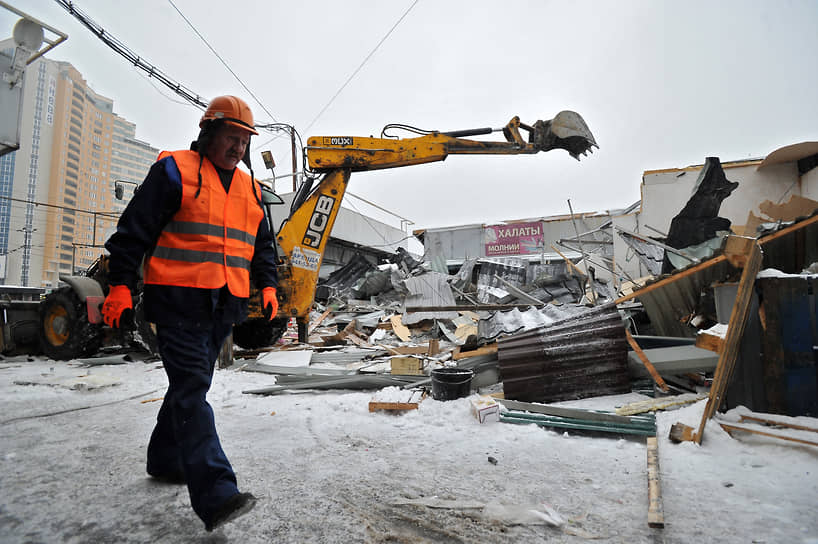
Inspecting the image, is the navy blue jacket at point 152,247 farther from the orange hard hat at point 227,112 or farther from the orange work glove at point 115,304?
the orange hard hat at point 227,112

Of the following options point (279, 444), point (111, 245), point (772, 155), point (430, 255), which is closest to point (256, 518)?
point (279, 444)

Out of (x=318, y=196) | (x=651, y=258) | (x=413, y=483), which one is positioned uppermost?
(x=318, y=196)

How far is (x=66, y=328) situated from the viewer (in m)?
6.61

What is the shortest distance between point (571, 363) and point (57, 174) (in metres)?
63.1

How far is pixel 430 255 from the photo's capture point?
21.4 metres

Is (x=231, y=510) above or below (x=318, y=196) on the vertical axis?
below

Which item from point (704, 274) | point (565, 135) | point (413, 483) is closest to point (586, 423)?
point (413, 483)

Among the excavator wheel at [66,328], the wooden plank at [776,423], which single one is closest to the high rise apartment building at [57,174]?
the excavator wheel at [66,328]

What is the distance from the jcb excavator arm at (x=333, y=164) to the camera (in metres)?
6.13

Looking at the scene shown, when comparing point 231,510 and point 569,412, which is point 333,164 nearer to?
point 569,412

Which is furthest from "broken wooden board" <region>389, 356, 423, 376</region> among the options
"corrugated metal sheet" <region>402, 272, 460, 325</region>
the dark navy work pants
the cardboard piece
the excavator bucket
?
"corrugated metal sheet" <region>402, 272, 460, 325</region>

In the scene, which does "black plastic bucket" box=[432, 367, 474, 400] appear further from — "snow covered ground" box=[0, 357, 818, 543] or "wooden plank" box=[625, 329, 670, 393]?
"wooden plank" box=[625, 329, 670, 393]

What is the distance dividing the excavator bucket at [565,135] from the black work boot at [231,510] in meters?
5.79

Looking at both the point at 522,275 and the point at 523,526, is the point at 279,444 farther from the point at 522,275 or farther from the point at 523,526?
the point at 522,275
